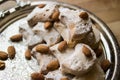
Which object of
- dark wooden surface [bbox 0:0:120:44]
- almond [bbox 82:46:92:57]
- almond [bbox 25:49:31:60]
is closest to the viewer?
almond [bbox 82:46:92:57]

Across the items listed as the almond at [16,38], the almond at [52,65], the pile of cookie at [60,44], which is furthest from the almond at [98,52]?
the almond at [16,38]

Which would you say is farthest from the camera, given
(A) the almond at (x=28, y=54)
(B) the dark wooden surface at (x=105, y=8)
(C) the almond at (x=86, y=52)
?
(B) the dark wooden surface at (x=105, y=8)

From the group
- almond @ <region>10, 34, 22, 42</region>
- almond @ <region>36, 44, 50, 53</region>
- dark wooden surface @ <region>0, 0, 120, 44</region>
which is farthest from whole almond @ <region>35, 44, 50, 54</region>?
dark wooden surface @ <region>0, 0, 120, 44</region>

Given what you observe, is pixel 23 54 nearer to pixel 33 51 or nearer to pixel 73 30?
pixel 33 51

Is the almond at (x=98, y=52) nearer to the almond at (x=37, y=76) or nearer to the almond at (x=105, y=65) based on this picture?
the almond at (x=105, y=65)

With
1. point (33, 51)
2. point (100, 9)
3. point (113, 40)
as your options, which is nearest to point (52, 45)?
point (33, 51)

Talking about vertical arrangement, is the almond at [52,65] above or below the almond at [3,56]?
below

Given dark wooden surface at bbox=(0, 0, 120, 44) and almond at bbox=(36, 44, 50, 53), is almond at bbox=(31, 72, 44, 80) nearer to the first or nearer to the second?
almond at bbox=(36, 44, 50, 53)

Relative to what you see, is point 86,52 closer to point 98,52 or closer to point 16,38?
point 98,52
